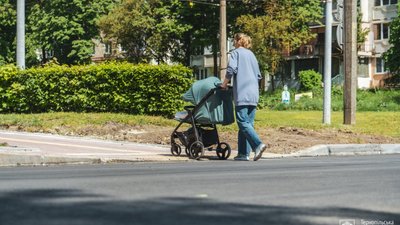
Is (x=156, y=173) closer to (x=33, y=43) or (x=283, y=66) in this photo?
(x=33, y=43)

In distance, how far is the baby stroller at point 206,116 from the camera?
476 inches

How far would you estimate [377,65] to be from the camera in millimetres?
67750

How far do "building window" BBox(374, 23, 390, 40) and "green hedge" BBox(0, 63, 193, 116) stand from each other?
50090 millimetres

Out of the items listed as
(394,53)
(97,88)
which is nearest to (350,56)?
(97,88)

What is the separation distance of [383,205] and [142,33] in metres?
54.3

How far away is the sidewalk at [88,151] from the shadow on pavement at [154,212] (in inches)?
204

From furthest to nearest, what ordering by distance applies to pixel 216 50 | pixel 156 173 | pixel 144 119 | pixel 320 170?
pixel 216 50 → pixel 144 119 → pixel 320 170 → pixel 156 173

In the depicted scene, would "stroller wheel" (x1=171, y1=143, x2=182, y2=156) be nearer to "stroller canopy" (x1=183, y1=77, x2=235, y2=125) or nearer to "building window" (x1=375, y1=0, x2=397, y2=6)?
"stroller canopy" (x1=183, y1=77, x2=235, y2=125)

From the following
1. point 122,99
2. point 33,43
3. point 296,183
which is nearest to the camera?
point 296,183

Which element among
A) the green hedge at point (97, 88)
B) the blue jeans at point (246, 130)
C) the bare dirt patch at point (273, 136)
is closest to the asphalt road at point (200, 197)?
the blue jeans at point (246, 130)

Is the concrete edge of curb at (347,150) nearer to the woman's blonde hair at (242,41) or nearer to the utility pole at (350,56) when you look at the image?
the woman's blonde hair at (242,41)

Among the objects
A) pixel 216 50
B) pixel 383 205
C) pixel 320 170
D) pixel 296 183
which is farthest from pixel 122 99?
pixel 216 50

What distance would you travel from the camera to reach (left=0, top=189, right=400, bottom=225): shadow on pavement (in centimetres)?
511

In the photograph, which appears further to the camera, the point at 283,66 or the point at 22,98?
the point at 283,66
